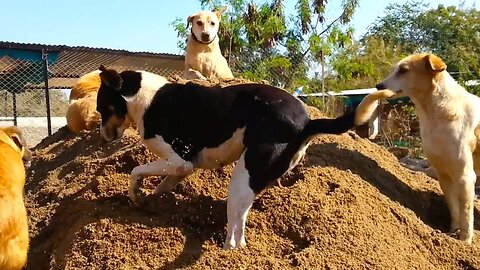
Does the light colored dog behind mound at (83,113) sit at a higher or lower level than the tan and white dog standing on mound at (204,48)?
lower

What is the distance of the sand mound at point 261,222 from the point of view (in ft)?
14.7

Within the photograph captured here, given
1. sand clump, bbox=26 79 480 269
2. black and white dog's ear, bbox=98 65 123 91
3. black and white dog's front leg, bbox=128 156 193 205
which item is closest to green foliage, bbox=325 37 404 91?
sand clump, bbox=26 79 480 269

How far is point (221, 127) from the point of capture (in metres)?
4.67

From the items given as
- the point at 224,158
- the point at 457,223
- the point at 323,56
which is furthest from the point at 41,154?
the point at 323,56

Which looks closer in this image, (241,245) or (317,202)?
(241,245)

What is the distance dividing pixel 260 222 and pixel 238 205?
53 centimetres

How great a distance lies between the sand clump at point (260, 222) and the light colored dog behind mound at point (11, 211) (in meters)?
0.43

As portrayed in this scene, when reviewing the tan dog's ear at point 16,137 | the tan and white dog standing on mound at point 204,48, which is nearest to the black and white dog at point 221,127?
the tan dog's ear at point 16,137

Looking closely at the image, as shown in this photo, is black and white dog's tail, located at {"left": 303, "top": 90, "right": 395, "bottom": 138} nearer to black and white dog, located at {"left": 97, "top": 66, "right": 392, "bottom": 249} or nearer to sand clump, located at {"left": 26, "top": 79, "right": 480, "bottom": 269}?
black and white dog, located at {"left": 97, "top": 66, "right": 392, "bottom": 249}

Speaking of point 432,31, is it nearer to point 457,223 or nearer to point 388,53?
point 388,53

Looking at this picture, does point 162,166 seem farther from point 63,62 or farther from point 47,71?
point 63,62

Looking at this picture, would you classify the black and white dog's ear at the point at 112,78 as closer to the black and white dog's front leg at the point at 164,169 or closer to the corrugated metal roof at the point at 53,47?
the black and white dog's front leg at the point at 164,169

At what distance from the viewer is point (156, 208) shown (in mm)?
4988

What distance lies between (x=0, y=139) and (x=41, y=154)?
3.47m
